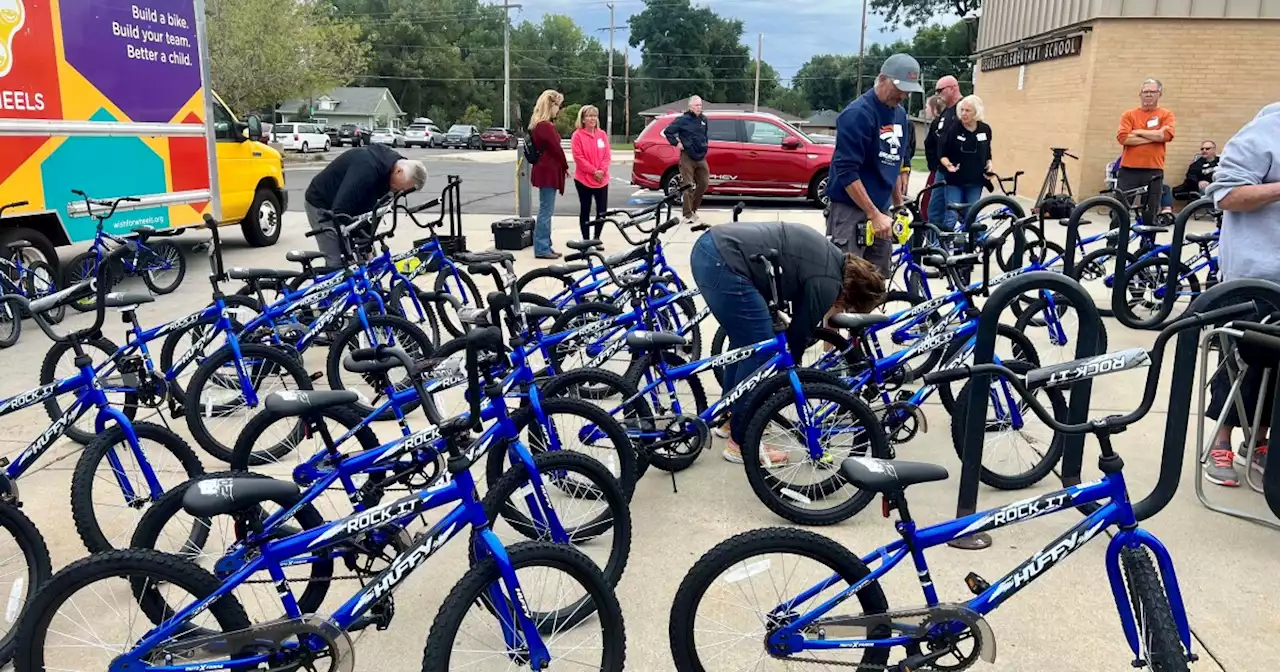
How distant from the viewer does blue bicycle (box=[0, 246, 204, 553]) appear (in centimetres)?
324

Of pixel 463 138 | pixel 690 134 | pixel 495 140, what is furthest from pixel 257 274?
pixel 463 138

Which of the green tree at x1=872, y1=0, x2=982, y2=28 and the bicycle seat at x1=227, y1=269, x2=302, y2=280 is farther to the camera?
the green tree at x1=872, y1=0, x2=982, y2=28

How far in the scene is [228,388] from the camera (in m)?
4.55

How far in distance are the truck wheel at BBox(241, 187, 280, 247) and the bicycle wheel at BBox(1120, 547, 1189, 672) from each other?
1053 cm

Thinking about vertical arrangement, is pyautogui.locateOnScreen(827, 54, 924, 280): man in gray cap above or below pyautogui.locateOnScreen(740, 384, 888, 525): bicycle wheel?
above

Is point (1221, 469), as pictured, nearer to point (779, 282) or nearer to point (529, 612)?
point (779, 282)

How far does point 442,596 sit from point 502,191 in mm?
17780

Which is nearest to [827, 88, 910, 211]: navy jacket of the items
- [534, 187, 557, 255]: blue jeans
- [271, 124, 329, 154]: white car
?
[534, 187, 557, 255]: blue jeans

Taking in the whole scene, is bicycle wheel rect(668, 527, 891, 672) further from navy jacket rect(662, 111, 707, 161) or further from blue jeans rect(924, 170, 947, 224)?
navy jacket rect(662, 111, 707, 161)

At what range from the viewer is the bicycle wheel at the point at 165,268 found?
8.41 metres

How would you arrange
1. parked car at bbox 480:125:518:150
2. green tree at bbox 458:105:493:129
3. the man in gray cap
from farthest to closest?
green tree at bbox 458:105:493:129 → parked car at bbox 480:125:518:150 → the man in gray cap

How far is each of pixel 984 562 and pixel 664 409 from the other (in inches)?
58.7

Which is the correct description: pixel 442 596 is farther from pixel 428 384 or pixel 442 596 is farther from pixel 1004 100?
pixel 1004 100

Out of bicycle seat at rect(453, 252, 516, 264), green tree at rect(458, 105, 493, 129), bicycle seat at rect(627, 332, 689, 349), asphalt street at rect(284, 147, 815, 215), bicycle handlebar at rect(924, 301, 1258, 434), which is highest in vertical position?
green tree at rect(458, 105, 493, 129)
